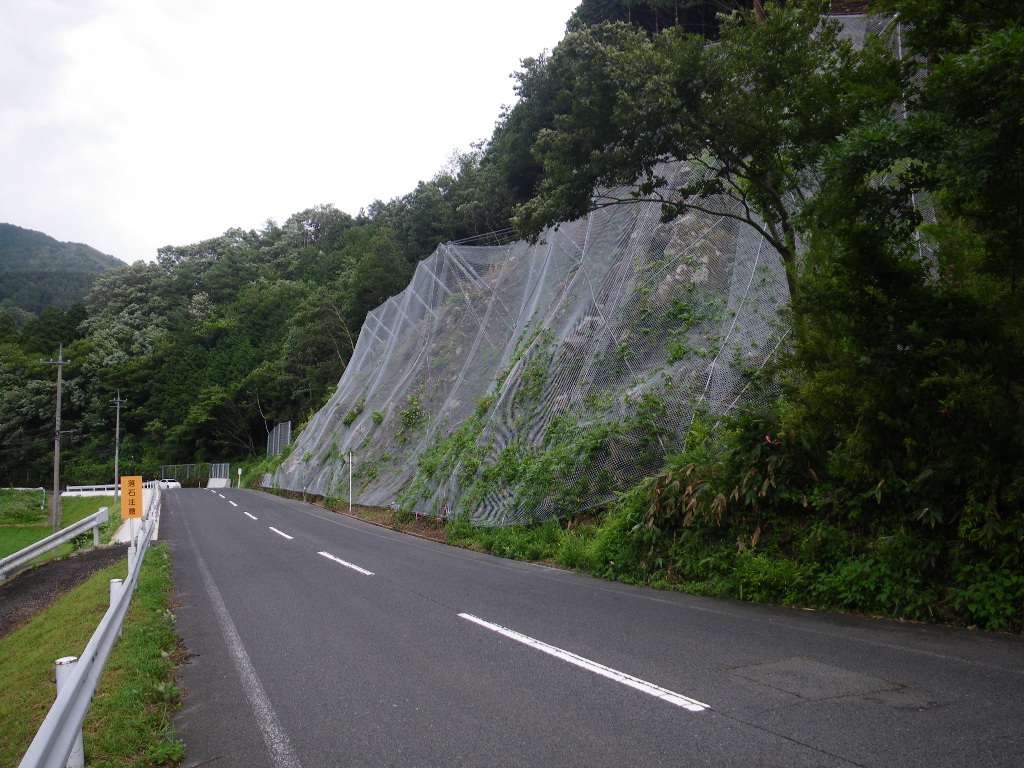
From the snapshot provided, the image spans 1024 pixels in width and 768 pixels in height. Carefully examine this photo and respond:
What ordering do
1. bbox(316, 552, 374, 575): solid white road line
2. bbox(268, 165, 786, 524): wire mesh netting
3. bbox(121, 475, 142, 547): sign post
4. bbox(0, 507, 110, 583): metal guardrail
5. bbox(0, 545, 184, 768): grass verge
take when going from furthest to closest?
bbox(0, 507, 110, 583): metal guardrail < bbox(268, 165, 786, 524): wire mesh netting < bbox(316, 552, 374, 575): solid white road line < bbox(121, 475, 142, 547): sign post < bbox(0, 545, 184, 768): grass verge

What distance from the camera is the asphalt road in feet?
11.7

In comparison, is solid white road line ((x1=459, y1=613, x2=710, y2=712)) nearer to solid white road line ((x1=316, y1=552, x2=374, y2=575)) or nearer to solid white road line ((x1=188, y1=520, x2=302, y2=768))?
solid white road line ((x1=188, y1=520, x2=302, y2=768))

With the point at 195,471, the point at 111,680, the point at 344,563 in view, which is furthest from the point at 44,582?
the point at 195,471

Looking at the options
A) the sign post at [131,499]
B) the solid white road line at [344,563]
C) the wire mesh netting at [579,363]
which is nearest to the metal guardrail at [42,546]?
the sign post at [131,499]

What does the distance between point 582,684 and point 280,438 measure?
48.2 m

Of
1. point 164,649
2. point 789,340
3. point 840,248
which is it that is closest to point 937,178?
point 840,248

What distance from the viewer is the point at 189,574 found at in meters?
11.2

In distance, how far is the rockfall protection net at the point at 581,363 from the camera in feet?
37.7

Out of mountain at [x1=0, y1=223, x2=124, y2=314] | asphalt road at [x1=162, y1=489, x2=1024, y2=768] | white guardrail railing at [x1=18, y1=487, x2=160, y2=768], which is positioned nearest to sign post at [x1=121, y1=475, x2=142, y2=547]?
asphalt road at [x1=162, y1=489, x2=1024, y2=768]

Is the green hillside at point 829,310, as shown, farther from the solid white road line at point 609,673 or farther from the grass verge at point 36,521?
the grass verge at point 36,521

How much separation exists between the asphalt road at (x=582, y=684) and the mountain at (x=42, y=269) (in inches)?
4581

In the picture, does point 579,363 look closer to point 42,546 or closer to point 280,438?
point 42,546

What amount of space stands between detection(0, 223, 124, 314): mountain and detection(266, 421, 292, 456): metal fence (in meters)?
71.1

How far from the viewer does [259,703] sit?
4.72 m
